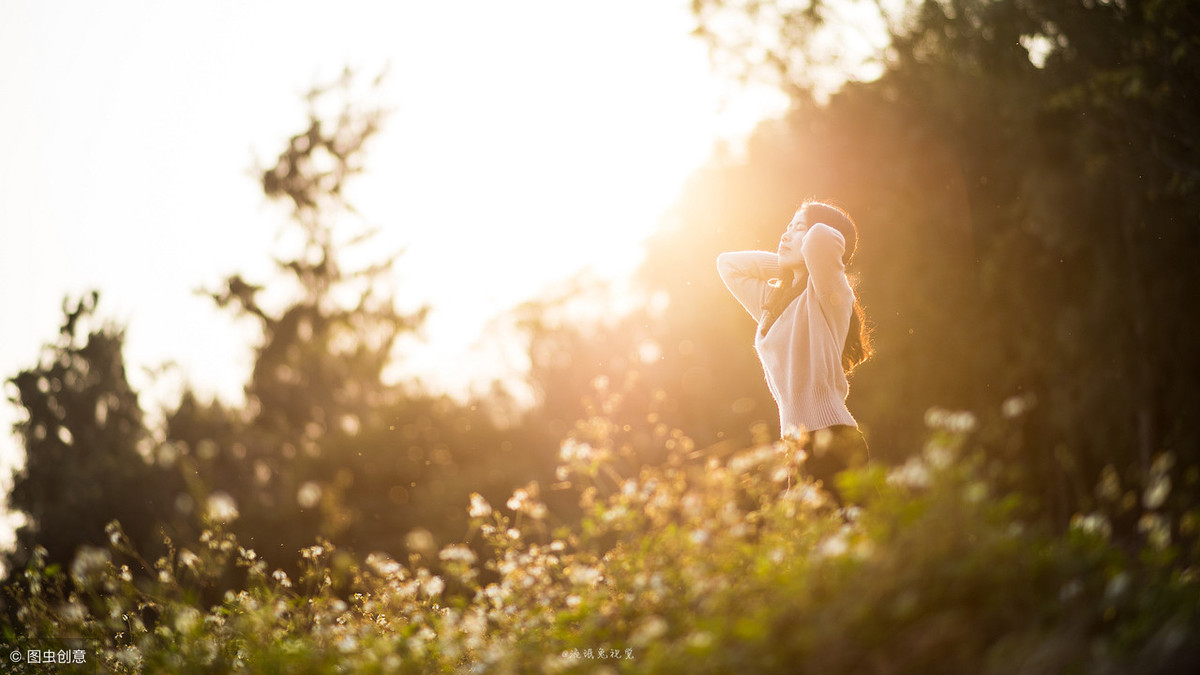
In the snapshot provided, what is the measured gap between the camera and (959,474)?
8.95 feet

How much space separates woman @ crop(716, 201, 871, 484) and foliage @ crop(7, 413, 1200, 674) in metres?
0.30

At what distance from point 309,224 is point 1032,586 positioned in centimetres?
2116

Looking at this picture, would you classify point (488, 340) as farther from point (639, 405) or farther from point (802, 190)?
point (802, 190)

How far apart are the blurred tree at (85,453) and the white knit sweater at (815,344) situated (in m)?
20.5

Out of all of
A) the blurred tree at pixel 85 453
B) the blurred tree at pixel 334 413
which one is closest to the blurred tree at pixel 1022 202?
the blurred tree at pixel 334 413

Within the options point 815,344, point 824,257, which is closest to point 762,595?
point 815,344

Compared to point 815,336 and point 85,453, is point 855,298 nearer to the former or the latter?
point 815,336

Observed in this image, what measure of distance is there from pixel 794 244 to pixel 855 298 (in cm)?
48

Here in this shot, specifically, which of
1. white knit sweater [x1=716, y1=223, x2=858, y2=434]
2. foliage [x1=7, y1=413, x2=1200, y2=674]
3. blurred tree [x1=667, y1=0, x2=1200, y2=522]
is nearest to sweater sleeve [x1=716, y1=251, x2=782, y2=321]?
white knit sweater [x1=716, y1=223, x2=858, y2=434]

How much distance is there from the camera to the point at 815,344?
515 cm

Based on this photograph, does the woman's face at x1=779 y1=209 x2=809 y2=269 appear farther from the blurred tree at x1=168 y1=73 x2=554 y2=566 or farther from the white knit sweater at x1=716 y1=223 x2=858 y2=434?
the blurred tree at x1=168 y1=73 x2=554 y2=566

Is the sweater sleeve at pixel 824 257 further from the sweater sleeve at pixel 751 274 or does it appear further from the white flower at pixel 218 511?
the white flower at pixel 218 511

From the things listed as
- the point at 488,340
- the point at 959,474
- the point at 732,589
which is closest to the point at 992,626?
the point at 959,474

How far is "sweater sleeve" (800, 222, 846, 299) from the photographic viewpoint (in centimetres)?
506
